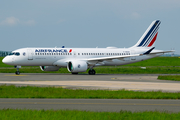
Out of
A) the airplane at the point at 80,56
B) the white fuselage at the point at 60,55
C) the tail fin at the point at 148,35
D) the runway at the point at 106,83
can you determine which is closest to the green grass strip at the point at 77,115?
the runway at the point at 106,83

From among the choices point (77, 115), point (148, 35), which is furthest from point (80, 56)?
point (77, 115)

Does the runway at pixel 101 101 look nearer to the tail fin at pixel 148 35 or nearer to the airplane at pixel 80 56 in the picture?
the airplane at pixel 80 56

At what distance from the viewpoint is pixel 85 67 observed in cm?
4550

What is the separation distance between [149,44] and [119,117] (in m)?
44.7

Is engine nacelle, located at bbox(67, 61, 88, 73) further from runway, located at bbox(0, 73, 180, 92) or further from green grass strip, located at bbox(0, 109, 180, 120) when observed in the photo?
green grass strip, located at bbox(0, 109, 180, 120)

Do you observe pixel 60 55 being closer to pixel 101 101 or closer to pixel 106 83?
pixel 106 83

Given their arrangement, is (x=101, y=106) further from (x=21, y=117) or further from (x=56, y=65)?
(x=56, y=65)

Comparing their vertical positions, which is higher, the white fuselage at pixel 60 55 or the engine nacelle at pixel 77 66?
the white fuselage at pixel 60 55

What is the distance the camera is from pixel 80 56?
48.5 metres

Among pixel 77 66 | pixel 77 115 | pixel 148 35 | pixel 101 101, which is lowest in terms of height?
pixel 101 101

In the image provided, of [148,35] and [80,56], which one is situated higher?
[148,35]

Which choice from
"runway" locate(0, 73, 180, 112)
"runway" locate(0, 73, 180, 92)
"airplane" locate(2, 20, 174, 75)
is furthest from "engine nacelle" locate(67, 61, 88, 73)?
"runway" locate(0, 73, 180, 112)

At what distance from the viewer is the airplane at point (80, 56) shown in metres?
44.5

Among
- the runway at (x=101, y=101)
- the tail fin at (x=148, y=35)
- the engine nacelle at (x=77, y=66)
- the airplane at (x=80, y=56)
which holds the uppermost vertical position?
the tail fin at (x=148, y=35)
